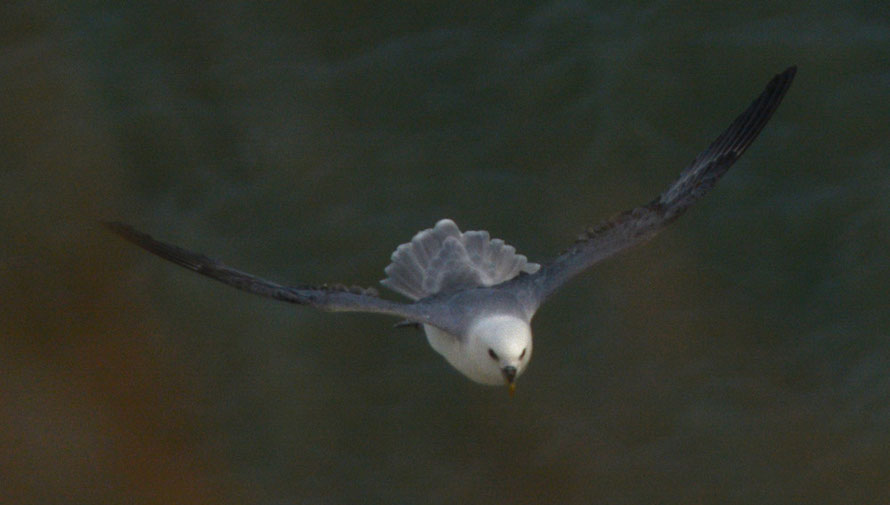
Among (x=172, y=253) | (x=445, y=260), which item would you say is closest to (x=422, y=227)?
(x=445, y=260)

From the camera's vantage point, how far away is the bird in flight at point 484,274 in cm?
730

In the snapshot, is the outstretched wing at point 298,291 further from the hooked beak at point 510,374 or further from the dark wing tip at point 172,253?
the hooked beak at point 510,374

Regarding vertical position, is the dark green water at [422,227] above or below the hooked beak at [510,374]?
above

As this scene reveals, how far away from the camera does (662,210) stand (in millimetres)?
7879

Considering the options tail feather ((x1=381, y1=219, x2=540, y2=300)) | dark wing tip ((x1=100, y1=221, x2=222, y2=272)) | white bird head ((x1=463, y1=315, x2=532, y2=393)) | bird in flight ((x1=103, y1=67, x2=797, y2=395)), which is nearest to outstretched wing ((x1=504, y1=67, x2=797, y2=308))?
bird in flight ((x1=103, y1=67, x2=797, y2=395))

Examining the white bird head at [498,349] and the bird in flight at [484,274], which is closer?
the white bird head at [498,349]

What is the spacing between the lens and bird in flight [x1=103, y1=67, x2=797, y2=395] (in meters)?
7.30

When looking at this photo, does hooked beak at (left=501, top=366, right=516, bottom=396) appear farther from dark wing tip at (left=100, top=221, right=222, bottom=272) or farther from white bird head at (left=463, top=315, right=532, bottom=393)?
dark wing tip at (left=100, top=221, right=222, bottom=272)

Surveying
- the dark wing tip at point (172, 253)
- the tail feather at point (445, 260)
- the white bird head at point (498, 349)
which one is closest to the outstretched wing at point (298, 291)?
the dark wing tip at point (172, 253)

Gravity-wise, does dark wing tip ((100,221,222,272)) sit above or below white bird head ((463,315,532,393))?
above

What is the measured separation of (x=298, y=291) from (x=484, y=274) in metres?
1.20

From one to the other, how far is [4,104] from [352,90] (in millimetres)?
2105

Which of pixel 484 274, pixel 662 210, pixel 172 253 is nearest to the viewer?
pixel 172 253

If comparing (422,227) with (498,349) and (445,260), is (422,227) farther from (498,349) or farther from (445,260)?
(498,349)
